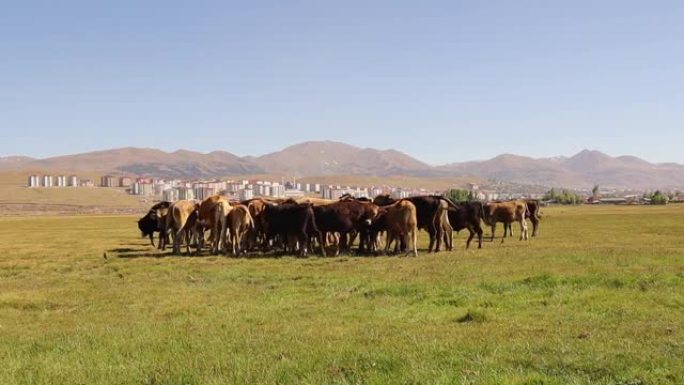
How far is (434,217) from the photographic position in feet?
89.4

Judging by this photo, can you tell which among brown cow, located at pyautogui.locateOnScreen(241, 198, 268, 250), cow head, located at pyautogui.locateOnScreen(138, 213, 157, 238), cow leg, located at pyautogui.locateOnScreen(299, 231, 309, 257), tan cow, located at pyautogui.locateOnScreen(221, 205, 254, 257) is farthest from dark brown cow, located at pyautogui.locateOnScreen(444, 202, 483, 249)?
cow head, located at pyautogui.locateOnScreen(138, 213, 157, 238)

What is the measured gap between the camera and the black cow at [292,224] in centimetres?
2653

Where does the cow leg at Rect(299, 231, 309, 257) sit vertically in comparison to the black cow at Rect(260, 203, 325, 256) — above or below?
below

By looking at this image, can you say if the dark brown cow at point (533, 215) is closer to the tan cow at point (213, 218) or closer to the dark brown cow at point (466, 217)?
the dark brown cow at point (466, 217)

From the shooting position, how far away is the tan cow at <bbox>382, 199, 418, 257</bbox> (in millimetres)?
25500

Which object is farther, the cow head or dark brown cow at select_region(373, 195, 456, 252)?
the cow head

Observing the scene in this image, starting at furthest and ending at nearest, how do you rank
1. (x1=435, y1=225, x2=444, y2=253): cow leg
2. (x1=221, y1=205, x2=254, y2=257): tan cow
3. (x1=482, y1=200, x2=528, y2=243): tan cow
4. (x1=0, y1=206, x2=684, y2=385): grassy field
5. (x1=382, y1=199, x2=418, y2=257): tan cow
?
(x1=482, y1=200, x2=528, y2=243): tan cow, (x1=221, y1=205, x2=254, y2=257): tan cow, (x1=435, y1=225, x2=444, y2=253): cow leg, (x1=382, y1=199, x2=418, y2=257): tan cow, (x1=0, y1=206, x2=684, y2=385): grassy field

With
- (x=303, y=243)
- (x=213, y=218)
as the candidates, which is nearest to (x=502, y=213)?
(x=303, y=243)

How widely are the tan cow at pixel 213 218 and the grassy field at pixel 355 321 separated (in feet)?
15.8

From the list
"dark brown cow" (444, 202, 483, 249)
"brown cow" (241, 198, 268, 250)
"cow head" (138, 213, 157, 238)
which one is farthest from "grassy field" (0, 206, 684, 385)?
"cow head" (138, 213, 157, 238)

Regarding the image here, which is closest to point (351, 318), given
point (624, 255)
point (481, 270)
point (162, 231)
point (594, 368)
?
point (594, 368)

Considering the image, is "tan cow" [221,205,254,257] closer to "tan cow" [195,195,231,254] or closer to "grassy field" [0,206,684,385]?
"tan cow" [195,195,231,254]

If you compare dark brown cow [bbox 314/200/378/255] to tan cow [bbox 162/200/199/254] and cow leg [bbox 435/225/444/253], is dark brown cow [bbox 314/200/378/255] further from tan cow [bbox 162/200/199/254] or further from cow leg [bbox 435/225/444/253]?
tan cow [bbox 162/200/199/254]

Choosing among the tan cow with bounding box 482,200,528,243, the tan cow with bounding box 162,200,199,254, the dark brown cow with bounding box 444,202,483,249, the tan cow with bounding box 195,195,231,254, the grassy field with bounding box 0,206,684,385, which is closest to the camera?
the grassy field with bounding box 0,206,684,385
